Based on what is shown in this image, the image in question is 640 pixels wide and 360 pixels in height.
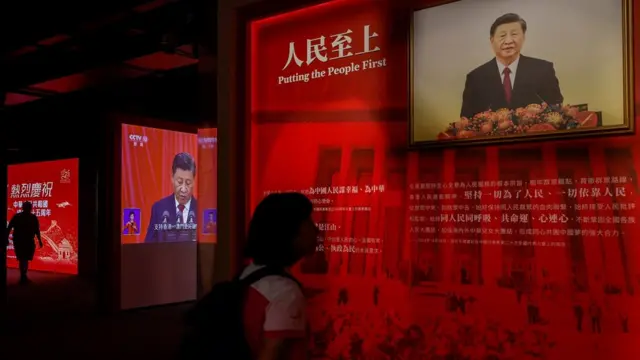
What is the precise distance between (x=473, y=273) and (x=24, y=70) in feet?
24.0

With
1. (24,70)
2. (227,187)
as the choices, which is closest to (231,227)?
(227,187)

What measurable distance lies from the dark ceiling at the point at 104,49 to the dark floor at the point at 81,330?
294 centimetres

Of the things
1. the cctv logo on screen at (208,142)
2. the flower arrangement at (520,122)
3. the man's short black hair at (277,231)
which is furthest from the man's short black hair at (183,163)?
the man's short black hair at (277,231)

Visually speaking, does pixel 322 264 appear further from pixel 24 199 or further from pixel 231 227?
pixel 24 199

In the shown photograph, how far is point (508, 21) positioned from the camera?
8.89 ft

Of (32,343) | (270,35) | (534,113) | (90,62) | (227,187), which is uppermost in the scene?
(90,62)

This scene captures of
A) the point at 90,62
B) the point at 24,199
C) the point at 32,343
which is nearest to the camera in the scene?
the point at 32,343

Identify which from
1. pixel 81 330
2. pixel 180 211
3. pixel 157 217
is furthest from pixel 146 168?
pixel 81 330

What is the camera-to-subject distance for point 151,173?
7793mm

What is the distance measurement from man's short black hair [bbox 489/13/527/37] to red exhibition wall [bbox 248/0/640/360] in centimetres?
47

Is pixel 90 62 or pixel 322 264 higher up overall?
pixel 90 62

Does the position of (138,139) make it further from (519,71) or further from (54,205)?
(54,205)

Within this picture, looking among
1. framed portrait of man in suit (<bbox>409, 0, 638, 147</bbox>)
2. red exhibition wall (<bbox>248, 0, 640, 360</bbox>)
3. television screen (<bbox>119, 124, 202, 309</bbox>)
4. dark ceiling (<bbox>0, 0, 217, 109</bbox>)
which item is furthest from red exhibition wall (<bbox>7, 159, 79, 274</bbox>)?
framed portrait of man in suit (<bbox>409, 0, 638, 147</bbox>)

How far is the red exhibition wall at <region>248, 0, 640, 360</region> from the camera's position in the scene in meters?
2.44
